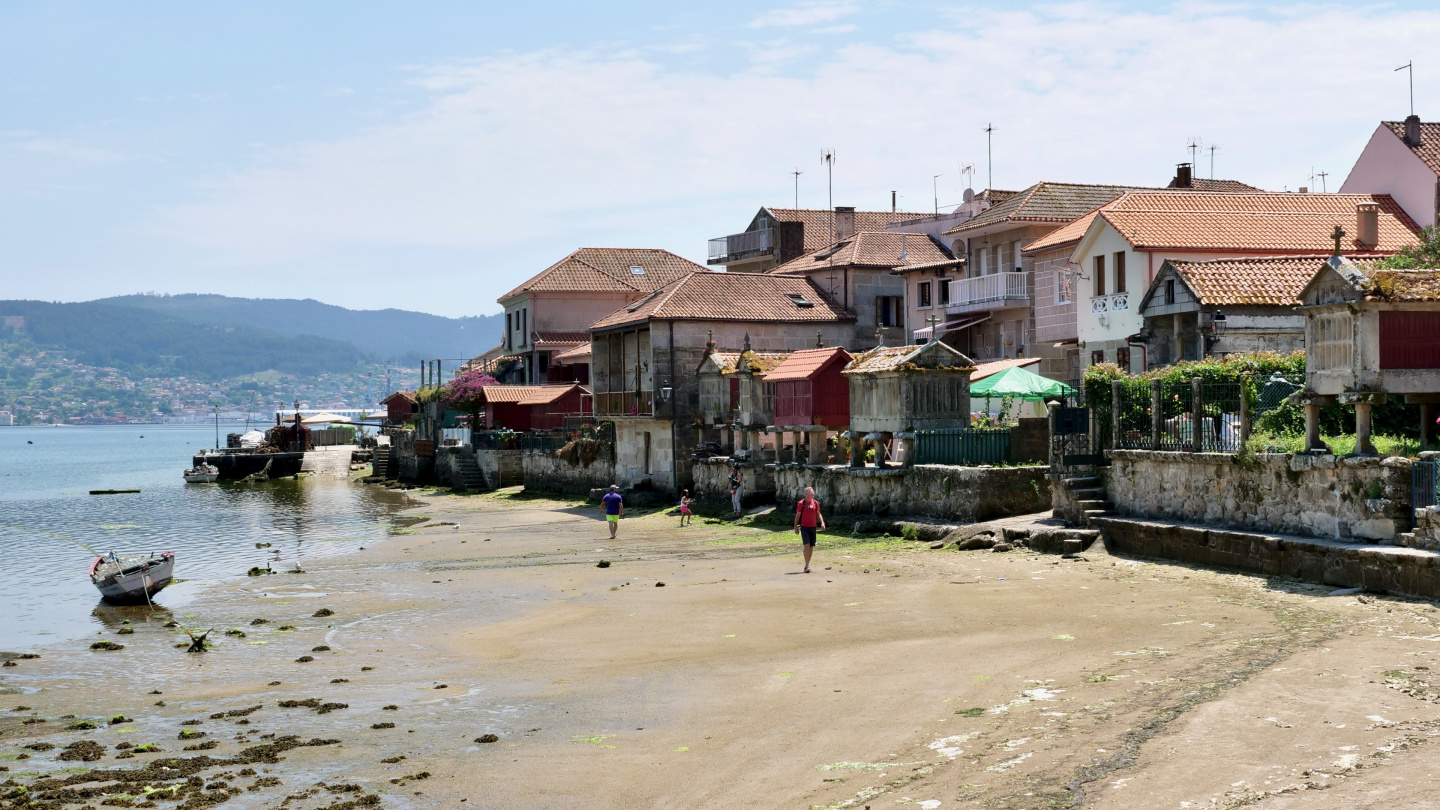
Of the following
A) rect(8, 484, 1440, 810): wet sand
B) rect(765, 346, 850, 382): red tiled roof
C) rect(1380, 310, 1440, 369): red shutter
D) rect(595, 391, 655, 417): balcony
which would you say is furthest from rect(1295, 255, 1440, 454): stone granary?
rect(595, 391, 655, 417): balcony

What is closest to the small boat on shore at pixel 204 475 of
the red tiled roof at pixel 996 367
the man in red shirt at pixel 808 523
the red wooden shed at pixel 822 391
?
the red wooden shed at pixel 822 391

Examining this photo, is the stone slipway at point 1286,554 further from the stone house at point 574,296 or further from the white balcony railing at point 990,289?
the stone house at point 574,296

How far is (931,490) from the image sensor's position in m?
30.9

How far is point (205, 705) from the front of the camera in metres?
16.2

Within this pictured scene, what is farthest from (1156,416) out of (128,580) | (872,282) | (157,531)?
(157,531)

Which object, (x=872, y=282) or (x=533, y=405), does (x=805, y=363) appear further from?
(x=533, y=405)

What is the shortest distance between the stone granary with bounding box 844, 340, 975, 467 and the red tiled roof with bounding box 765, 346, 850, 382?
9.06ft

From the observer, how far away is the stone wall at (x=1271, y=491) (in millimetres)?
19344

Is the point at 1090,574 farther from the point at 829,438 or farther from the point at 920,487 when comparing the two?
the point at 829,438

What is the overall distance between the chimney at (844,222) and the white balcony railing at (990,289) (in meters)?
19.3

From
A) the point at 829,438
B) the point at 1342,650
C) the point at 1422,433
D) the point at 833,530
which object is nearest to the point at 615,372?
the point at 829,438

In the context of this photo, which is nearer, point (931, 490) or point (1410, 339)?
point (1410, 339)

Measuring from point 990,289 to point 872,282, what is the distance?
6759mm

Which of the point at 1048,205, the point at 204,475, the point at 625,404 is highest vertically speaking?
the point at 1048,205
